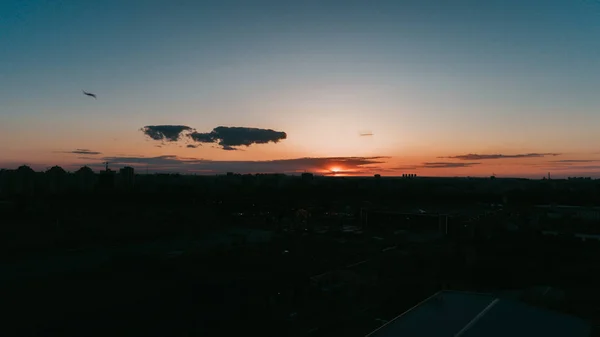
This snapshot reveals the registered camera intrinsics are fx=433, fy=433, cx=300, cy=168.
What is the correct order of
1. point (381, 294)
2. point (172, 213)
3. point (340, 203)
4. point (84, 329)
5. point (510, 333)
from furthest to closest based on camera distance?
point (340, 203)
point (172, 213)
point (381, 294)
point (84, 329)
point (510, 333)

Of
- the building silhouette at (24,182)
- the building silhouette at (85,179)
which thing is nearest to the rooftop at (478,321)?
the building silhouette at (24,182)

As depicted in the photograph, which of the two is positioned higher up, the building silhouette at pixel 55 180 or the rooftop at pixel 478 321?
the building silhouette at pixel 55 180

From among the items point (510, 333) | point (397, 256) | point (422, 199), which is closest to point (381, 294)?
point (397, 256)

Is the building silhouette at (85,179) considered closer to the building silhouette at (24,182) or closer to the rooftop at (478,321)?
the building silhouette at (24,182)

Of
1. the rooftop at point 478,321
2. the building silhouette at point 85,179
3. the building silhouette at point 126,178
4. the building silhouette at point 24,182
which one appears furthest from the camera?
the building silhouette at point 126,178

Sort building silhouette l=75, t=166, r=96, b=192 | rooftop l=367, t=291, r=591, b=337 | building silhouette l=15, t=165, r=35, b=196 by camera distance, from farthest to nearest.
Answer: building silhouette l=75, t=166, r=96, b=192 < building silhouette l=15, t=165, r=35, b=196 < rooftop l=367, t=291, r=591, b=337

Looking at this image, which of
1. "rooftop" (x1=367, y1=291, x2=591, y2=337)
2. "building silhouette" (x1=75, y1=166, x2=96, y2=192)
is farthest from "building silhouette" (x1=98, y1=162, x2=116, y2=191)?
"rooftop" (x1=367, y1=291, x2=591, y2=337)

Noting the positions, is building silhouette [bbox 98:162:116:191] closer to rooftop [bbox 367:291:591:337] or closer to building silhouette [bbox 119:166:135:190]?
building silhouette [bbox 119:166:135:190]

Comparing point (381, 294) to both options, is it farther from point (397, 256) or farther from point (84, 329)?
point (84, 329)

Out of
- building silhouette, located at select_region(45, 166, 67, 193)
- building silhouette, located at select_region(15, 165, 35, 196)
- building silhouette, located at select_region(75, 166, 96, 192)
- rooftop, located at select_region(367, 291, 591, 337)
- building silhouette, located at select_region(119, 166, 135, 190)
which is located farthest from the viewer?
building silhouette, located at select_region(119, 166, 135, 190)
